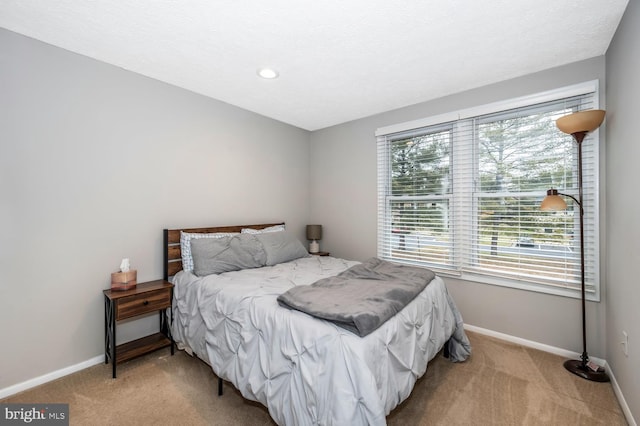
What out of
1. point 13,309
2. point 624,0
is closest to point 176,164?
point 13,309

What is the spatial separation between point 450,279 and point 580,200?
4.45 ft

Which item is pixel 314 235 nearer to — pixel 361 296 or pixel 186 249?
pixel 186 249

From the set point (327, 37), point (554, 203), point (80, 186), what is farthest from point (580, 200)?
point (80, 186)

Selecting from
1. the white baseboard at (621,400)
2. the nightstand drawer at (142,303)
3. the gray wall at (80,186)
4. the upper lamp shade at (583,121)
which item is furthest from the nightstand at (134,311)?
the upper lamp shade at (583,121)

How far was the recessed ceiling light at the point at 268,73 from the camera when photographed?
2.48 m

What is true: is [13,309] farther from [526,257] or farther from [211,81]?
[526,257]

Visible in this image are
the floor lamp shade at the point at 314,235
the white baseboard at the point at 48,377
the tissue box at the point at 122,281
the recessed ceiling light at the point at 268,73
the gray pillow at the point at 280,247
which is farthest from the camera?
the floor lamp shade at the point at 314,235

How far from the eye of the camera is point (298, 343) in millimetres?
1507

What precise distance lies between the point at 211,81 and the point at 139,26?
82cm

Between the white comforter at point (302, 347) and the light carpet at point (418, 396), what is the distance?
0.20m

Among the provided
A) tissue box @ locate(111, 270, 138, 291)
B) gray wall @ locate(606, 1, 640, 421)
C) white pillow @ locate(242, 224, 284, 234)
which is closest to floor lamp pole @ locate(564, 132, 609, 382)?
gray wall @ locate(606, 1, 640, 421)

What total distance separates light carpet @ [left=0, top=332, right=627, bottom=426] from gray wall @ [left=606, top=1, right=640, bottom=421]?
12.5 inches

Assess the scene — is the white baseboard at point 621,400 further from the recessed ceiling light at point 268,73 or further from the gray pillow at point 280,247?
the recessed ceiling light at point 268,73

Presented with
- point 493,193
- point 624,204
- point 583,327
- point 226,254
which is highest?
point 493,193
